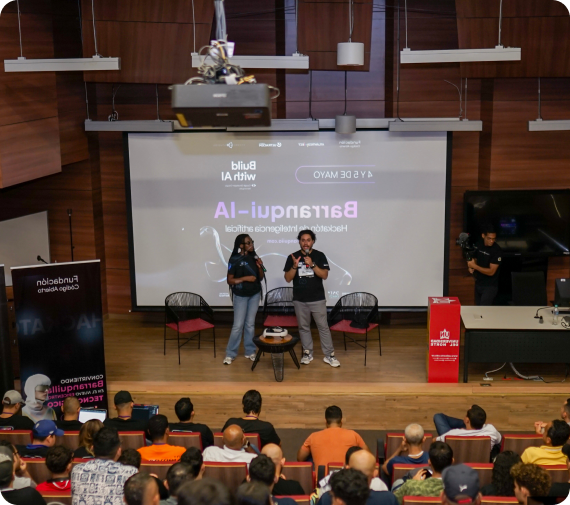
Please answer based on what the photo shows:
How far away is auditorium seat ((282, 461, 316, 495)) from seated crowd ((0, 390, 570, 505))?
3 cm

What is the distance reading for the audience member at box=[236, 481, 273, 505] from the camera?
287 centimetres

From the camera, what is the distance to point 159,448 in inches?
181

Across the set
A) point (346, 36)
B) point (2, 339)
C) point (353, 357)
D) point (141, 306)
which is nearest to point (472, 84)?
point (346, 36)

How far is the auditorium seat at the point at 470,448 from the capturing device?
4.89 meters

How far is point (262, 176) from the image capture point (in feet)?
27.7

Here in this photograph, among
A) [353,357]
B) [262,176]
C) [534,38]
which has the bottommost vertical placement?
[353,357]

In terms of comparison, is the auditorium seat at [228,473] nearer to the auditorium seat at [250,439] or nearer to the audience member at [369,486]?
the audience member at [369,486]

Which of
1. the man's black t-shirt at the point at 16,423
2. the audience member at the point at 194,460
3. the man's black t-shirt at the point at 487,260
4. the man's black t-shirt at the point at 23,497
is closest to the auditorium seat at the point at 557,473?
the audience member at the point at 194,460

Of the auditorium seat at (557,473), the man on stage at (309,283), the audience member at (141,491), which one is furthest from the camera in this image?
the man on stage at (309,283)

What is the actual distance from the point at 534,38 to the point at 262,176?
3443 millimetres

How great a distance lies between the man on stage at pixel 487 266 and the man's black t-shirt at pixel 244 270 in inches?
102

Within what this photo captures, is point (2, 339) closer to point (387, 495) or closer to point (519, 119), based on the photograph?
point (387, 495)

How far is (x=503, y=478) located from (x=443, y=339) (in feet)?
10.2

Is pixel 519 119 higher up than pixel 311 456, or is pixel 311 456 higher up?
pixel 519 119
